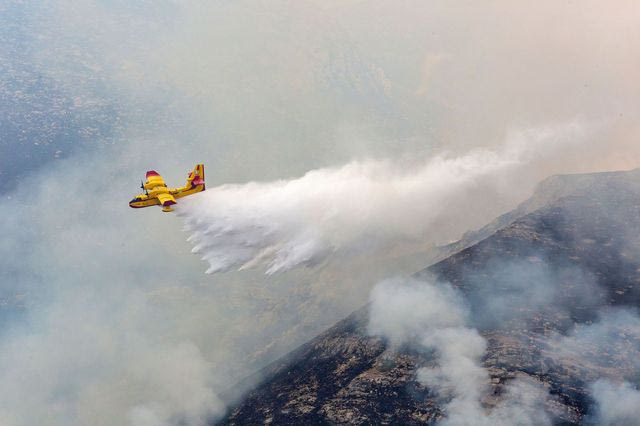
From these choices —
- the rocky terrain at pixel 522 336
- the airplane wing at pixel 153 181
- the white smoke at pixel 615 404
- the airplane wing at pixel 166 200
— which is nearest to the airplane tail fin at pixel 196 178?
the airplane wing at pixel 153 181

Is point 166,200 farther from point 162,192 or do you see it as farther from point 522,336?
point 522,336

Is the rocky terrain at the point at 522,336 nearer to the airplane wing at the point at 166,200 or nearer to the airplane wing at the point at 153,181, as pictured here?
the airplane wing at the point at 166,200

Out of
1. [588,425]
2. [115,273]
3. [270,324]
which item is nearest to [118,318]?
[115,273]

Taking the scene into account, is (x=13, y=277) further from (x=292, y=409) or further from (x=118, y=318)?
(x=292, y=409)

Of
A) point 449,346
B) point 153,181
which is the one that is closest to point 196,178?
point 153,181

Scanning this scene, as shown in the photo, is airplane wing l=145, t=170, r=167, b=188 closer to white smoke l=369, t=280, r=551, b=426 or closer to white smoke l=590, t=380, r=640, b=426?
white smoke l=369, t=280, r=551, b=426

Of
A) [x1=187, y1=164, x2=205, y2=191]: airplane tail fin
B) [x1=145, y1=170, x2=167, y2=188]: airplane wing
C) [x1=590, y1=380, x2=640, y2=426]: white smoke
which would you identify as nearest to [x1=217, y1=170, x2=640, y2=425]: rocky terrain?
[x1=590, y1=380, x2=640, y2=426]: white smoke
